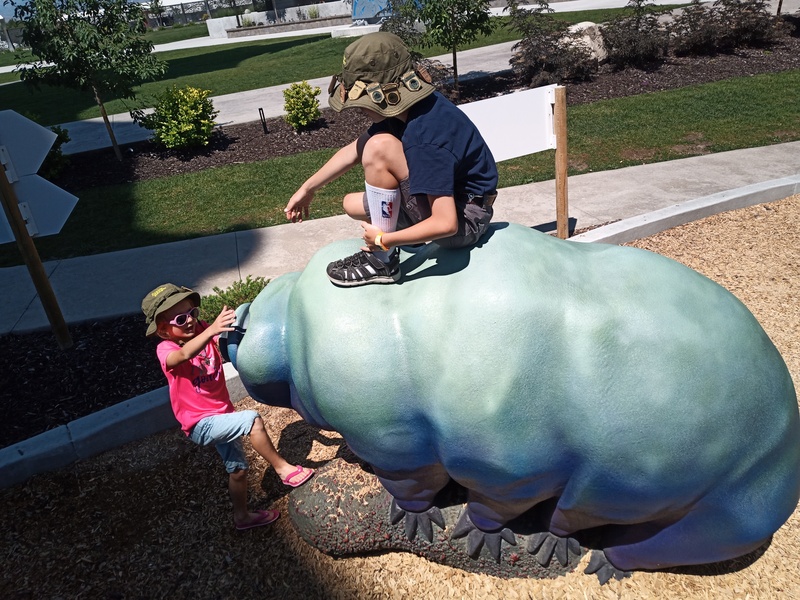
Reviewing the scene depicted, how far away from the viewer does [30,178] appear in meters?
4.71

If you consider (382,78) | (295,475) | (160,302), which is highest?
(382,78)

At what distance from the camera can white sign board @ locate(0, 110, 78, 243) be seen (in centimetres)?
453

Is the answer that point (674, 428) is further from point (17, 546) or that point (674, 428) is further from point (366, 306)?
point (17, 546)

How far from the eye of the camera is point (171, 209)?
8695mm

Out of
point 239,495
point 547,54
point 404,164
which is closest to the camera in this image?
point 404,164

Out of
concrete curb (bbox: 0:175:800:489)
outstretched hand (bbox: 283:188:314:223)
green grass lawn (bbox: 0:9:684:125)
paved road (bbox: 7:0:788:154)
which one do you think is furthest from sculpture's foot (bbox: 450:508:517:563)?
green grass lawn (bbox: 0:9:684:125)

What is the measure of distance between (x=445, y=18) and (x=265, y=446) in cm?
1003

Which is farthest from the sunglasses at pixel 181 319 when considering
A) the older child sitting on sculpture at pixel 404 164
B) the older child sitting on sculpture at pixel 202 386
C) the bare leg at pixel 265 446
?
the older child sitting on sculpture at pixel 404 164

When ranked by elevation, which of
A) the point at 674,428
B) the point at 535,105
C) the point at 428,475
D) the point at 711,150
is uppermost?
the point at 535,105

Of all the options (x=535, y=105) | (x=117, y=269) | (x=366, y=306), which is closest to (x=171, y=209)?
(x=117, y=269)

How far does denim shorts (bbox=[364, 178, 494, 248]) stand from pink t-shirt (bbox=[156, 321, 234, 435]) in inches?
49.5

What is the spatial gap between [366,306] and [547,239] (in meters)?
0.80

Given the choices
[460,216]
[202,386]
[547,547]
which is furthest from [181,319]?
[547,547]

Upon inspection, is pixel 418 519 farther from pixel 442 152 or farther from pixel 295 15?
pixel 295 15
